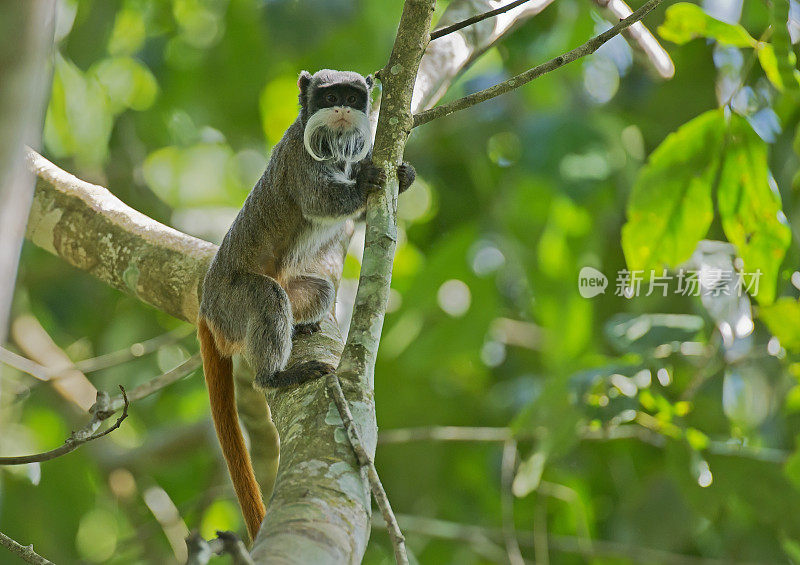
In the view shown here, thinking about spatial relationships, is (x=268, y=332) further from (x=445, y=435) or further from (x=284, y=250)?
(x=445, y=435)

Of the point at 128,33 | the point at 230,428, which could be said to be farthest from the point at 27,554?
the point at 128,33

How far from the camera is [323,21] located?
186 inches

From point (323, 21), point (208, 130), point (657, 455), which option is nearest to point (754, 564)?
point (657, 455)

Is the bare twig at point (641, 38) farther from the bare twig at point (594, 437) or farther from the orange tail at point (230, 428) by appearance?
the orange tail at point (230, 428)

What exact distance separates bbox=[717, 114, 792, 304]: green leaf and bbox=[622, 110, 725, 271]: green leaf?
6 cm

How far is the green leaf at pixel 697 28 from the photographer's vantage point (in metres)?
2.85

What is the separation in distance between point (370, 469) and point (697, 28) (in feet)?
6.68

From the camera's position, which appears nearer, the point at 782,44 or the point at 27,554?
the point at 27,554

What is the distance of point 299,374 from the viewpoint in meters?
2.64

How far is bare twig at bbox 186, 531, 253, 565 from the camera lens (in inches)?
48.1

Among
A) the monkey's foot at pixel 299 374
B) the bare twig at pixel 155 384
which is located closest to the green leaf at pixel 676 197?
the monkey's foot at pixel 299 374

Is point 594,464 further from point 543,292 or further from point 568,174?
point 568,174

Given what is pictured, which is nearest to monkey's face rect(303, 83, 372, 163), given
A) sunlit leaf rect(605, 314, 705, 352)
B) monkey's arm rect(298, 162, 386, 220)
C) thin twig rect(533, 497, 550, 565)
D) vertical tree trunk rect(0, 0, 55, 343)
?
monkey's arm rect(298, 162, 386, 220)

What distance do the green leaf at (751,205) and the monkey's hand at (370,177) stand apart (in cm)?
130
